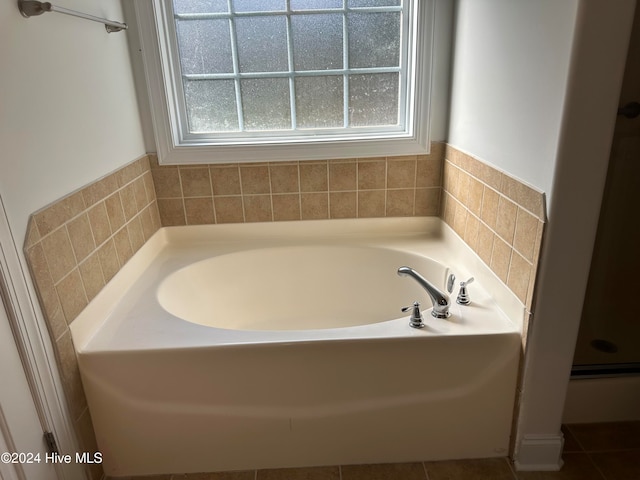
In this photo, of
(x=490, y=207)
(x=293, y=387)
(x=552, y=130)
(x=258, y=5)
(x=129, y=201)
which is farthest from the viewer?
(x=258, y=5)

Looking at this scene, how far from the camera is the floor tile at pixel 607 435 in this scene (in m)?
1.58

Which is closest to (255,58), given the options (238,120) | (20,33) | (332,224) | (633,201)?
(238,120)

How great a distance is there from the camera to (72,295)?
4.50 ft

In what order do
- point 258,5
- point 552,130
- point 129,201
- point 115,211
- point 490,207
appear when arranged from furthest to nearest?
point 258,5 → point 129,201 → point 115,211 → point 490,207 → point 552,130

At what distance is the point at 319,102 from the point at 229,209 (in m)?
0.67

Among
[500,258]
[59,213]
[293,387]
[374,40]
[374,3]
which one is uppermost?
[374,3]

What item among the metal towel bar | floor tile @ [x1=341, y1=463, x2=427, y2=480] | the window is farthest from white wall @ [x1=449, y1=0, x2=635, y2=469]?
the metal towel bar

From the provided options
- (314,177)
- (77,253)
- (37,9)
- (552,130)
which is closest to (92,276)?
(77,253)

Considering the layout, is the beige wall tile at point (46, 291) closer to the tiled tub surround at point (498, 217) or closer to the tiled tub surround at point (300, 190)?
the tiled tub surround at point (300, 190)

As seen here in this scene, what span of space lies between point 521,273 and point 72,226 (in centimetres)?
140

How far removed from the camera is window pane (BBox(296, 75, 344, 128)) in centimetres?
209

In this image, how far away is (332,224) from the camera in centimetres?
220

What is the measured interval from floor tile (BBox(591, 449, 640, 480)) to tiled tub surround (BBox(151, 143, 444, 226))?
1.18 m

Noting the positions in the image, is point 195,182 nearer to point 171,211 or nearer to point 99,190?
point 171,211
